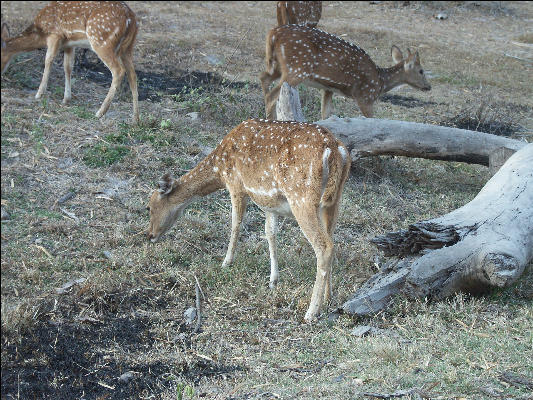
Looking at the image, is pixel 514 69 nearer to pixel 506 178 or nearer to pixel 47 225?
pixel 506 178

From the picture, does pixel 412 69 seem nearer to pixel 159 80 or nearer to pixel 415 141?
pixel 415 141

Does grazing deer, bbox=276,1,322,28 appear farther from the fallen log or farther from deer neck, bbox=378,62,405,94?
the fallen log

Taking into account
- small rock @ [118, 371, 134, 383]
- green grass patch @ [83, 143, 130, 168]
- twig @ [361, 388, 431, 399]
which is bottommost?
small rock @ [118, 371, 134, 383]

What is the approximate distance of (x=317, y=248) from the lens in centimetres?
588

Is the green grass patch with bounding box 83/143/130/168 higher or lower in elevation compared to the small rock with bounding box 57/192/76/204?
higher

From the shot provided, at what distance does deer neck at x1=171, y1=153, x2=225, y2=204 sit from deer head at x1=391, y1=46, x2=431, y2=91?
16.2 feet

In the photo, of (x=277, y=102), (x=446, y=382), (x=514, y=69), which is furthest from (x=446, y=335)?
(x=514, y=69)

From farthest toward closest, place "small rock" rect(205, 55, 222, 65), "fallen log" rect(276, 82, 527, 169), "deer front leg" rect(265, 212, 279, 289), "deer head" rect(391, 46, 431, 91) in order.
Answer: "small rock" rect(205, 55, 222, 65)
"deer head" rect(391, 46, 431, 91)
"fallen log" rect(276, 82, 527, 169)
"deer front leg" rect(265, 212, 279, 289)

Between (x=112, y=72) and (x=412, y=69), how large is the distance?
14.8 feet

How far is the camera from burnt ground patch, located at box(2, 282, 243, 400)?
4879 millimetres

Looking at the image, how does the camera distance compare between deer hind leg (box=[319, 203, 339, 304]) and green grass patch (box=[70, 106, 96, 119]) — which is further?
green grass patch (box=[70, 106, 96, 119])

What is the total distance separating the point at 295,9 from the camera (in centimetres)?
1301

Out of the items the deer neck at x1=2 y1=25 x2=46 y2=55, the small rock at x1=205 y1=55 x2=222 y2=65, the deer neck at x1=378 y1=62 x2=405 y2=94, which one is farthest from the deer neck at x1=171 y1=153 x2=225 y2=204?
the small rock at x1=205 y1=55 x2=222 y2=65

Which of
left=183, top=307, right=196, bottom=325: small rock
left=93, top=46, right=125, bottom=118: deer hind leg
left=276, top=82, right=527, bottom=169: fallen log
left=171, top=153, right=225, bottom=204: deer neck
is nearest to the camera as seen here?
left=183, top=307, right=196, bottom=325: small rock
